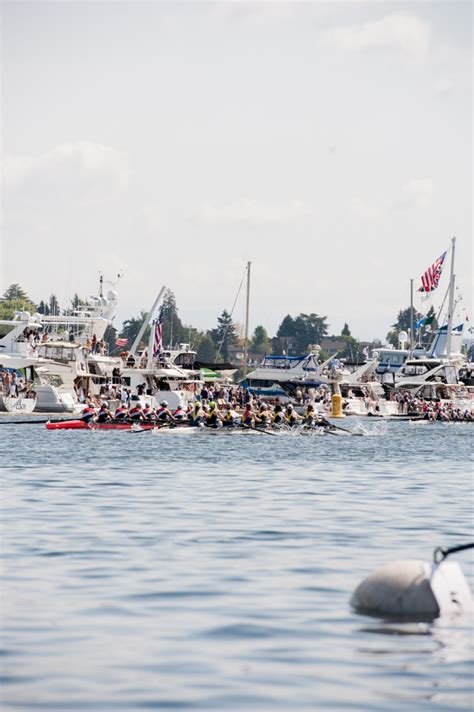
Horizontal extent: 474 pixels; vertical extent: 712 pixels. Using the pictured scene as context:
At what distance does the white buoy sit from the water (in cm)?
24

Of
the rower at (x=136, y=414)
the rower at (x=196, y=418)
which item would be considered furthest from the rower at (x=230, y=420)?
the rower at (x=136, y=414)

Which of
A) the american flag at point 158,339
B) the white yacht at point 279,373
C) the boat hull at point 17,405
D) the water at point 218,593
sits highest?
the american flag at point 158,339

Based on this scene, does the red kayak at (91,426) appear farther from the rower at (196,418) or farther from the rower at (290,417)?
the rower at (290,417)

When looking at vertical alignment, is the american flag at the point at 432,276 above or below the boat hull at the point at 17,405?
above

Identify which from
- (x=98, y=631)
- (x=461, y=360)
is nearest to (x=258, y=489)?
(x=98, y=631)

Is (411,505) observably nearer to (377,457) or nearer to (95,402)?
(377,457)

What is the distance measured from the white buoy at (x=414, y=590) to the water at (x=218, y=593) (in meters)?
0.24

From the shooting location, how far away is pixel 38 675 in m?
10.7

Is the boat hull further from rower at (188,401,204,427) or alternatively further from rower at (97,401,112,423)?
rower at (188,401,204,427)

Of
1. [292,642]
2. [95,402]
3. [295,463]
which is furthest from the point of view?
[95,402]

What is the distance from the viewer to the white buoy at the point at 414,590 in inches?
508

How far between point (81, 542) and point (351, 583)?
536cm

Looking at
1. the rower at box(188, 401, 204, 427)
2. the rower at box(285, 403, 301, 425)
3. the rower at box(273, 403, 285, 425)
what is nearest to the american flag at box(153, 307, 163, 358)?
the rower at box(285, 403, 301, 425)

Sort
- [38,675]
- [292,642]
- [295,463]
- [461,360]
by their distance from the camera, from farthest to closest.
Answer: [461,360], [295,463], [292,642], [38,675]
